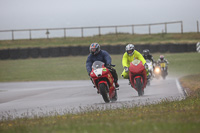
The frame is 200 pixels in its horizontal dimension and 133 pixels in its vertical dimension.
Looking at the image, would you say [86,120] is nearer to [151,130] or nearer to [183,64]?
[151,130]

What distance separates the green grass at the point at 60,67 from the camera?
110ft

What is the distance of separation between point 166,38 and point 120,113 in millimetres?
41985

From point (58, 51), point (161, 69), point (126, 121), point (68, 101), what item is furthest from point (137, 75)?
point (58, 51)

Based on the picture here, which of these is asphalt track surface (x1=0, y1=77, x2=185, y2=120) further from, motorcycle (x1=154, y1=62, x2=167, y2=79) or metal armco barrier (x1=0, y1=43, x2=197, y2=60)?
metal armco barrier (x1=0, y1=43, x2=197, y2=60)

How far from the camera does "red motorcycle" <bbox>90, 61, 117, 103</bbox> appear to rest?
1227 cm

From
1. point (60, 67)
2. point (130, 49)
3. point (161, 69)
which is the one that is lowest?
point (60, 67)

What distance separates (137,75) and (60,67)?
24887 mm

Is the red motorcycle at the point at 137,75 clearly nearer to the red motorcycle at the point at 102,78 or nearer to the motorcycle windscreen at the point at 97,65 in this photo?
the red motorcycle at the point at 102,78

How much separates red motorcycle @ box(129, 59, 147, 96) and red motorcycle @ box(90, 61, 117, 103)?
1808 millimetres

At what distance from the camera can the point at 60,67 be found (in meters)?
39.2

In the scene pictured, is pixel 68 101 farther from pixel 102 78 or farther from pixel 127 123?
pixel 127 123

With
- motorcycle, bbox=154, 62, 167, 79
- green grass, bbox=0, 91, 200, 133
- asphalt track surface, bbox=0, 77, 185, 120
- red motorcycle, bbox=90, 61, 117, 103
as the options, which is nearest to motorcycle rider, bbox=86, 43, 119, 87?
red motorcycle, bbox=90, 61, 117, 103

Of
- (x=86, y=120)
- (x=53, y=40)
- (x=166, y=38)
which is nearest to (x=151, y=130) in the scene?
(x=86, y=120)

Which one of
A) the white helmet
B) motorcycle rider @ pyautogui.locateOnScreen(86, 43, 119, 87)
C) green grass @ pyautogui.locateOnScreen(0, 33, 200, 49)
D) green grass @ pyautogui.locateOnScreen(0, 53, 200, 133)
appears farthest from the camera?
green grass @ pyautogui.locateOnScreen(0, 33, 200, 49)
